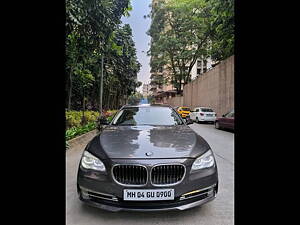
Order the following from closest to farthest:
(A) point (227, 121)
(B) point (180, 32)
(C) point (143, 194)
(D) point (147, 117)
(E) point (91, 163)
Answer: (C) point (143, 194)
(E) point (91, 163)
(D) point (147, 117)
(A) point (227, 121)
(B) point (180, 32)

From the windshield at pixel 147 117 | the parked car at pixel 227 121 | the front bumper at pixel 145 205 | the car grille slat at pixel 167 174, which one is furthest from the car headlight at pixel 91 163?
the parked car at pixel 227 121

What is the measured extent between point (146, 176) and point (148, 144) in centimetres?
46

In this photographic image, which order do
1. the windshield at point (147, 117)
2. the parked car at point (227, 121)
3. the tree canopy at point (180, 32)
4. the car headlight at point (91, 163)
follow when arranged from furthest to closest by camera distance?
the tree canopy at point (180, 32), the parked car at point (227, 121), the windshield at point (147, 117), the car headlight at point (91, 163)

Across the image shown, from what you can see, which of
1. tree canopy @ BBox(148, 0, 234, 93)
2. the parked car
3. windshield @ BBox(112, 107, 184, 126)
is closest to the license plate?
windshield @ BBox(112, 107, 184, 126)

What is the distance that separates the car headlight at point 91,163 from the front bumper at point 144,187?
0.18 ft

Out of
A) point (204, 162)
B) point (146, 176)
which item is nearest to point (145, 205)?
point (146, 176)

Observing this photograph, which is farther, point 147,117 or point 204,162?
point 147,117

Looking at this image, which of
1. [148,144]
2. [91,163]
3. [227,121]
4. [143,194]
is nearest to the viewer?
[143,194]

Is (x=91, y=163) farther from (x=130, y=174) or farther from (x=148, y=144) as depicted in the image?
(x=148, y=144)

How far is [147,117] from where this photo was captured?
361 cm

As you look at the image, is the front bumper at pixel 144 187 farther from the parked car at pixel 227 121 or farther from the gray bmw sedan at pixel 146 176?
the parked car at pixel 227 121

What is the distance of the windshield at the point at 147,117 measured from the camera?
136 inches
